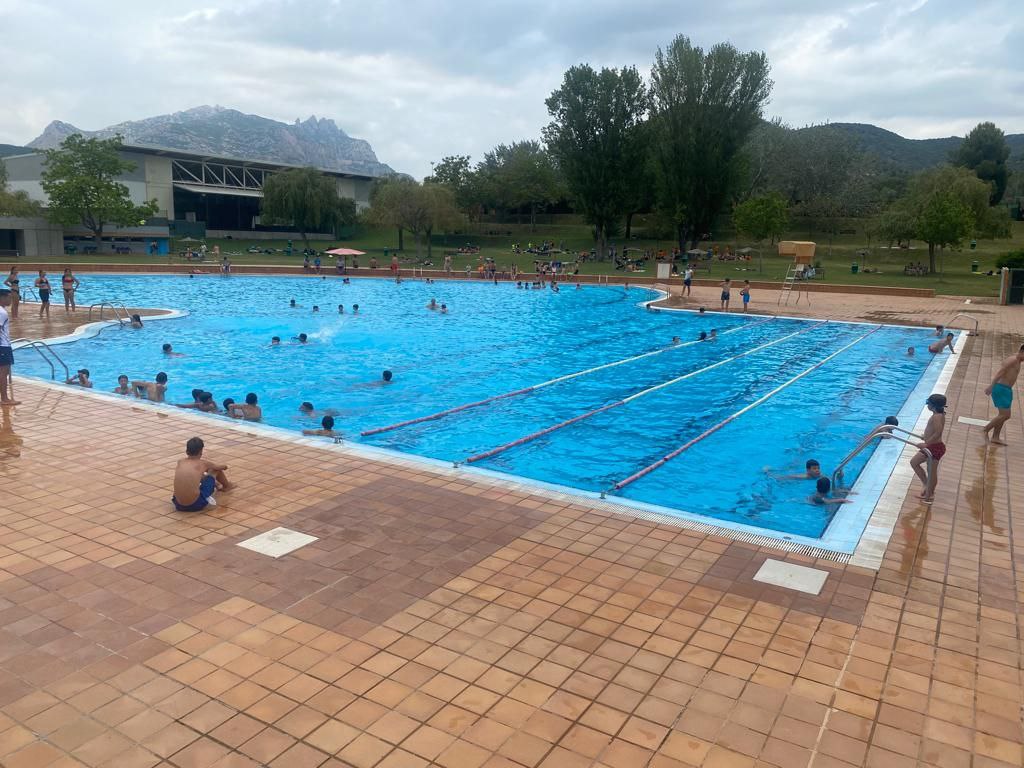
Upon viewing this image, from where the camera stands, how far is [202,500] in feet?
22.2

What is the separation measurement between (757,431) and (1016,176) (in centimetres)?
8265

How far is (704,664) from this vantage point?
447 centimetres

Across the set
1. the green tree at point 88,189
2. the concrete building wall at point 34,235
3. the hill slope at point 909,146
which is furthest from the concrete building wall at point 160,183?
the hill slope at point 909,146

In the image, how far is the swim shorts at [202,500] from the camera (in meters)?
6.73

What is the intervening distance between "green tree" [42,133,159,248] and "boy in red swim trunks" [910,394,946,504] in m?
55.5

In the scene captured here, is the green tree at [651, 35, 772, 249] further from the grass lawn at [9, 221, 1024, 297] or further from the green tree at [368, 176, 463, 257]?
the green tree at [368, 176, 463, 257]

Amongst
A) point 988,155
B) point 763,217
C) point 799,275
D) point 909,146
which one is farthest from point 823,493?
point 909,146

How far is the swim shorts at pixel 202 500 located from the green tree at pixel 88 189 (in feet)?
172

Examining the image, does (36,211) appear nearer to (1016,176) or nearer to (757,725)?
(757,725)

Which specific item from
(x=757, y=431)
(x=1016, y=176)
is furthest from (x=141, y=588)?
(x=1016, y=176)

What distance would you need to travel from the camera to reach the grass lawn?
41.5m

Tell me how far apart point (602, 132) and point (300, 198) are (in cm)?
2438

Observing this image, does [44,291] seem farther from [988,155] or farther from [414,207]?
[988,155]

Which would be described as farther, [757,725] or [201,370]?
[201,370]
